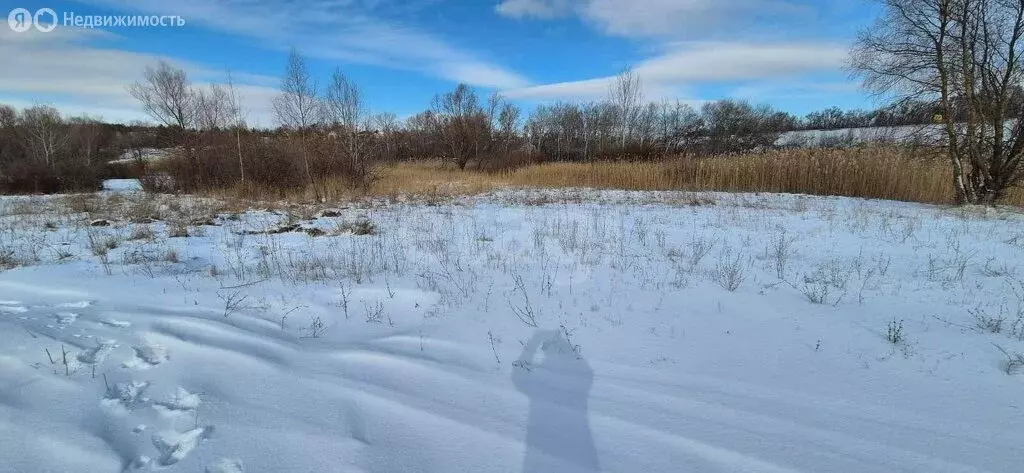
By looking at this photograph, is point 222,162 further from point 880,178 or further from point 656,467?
point 880,178

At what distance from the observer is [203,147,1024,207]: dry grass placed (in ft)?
42.8

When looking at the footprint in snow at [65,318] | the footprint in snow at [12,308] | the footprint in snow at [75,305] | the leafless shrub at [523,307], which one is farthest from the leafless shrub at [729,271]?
the footprint in snow at [12,308]

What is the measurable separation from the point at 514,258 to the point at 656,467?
3647mm

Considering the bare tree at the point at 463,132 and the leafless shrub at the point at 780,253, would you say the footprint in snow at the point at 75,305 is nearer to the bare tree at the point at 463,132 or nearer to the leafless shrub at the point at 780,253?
the leafless shrub at the point at 780,253

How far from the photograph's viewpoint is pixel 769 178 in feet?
51.3

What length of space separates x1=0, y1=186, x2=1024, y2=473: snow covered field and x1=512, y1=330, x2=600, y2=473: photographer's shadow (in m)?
0.01

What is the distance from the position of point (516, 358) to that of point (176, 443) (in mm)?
1860

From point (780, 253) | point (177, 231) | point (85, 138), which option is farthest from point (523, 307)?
point (85, 138)

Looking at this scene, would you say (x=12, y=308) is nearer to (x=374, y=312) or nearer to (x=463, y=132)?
(x=374, y=312)

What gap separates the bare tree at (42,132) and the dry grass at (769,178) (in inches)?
920

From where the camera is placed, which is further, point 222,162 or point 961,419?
point 222,162

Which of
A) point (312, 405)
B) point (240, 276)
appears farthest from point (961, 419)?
point (240, 276)

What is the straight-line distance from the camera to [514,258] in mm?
5418

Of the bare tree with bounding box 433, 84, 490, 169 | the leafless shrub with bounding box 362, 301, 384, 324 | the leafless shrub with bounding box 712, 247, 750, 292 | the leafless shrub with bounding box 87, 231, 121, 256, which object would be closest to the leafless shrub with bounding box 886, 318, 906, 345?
the leafless shrub with bounding box 712, 247, 750, 292
